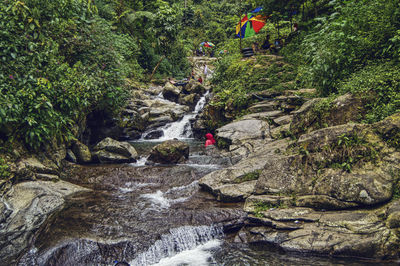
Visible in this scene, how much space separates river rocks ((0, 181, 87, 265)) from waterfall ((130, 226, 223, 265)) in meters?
2.24

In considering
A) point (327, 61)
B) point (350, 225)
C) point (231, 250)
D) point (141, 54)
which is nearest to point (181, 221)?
point (231, 250)

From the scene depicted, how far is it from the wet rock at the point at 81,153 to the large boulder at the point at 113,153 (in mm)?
351

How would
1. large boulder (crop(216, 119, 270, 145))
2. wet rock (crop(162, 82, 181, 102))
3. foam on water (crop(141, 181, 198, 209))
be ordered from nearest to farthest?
1. foam on water (crop(141, 181, 198, 209))
2. large boulder (crop(216, 119, 270, 145))
3. wet rock (crop(162, 82, 181, 102))

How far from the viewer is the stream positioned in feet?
16.3

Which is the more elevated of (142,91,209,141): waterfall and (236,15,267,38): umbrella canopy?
(236,15,267,38): umbrella canopy

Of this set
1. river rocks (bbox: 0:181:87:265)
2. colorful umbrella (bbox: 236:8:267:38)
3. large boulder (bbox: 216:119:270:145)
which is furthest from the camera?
colorful umbrella (bbox: 236:8:267:38)

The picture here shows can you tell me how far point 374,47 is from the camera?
296 inches

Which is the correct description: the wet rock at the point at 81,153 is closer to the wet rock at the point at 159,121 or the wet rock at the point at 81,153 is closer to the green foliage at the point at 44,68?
the green foliage at the point at 44,68

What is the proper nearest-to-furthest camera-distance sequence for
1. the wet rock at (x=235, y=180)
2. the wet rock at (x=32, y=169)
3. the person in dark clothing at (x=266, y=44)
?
1. the wet rock at (x=32, y=169)
2. the wet rock at (x=235, y=180)
3. the person in dark clothing at (x=266, y=44)

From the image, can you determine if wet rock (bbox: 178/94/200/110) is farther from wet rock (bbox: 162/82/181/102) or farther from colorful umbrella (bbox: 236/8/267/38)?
colorful umbrella (bbox: 236/8/267/38)

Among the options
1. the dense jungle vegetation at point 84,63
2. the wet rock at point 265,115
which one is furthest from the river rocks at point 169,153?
the wet rock at point 265,115

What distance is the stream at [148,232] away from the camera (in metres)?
4.98

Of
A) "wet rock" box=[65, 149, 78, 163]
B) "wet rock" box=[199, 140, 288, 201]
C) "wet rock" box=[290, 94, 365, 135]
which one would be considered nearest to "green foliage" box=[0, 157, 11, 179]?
"wet rock" box=[65, 149, 78, 163]

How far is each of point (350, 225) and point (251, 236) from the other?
2041mm
